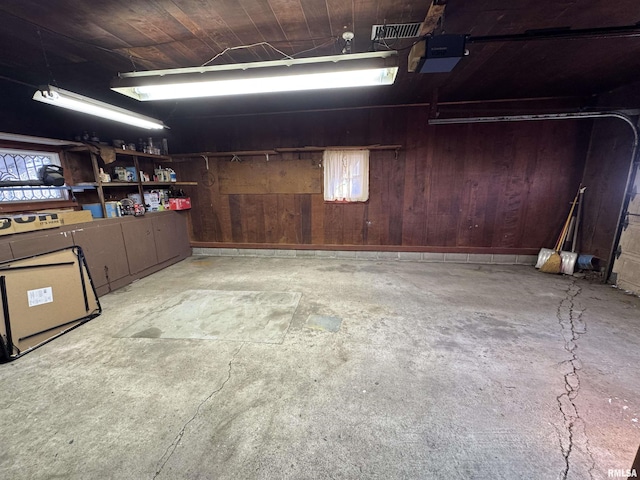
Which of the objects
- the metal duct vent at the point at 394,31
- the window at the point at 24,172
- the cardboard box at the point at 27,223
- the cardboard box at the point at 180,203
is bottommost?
the cardboard box at the point at 27,223

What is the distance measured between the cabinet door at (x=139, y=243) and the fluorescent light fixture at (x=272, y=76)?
2175mm

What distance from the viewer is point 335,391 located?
1.73 metres

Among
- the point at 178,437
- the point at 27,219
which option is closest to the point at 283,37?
the point at 178,437

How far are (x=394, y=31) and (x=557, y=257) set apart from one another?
4058 millimetres

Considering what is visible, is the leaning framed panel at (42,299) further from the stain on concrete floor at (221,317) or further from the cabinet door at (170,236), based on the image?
the cabinet door at (170,236)

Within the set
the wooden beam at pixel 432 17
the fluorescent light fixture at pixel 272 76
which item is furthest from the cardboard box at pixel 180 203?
the wooden beam at pixel 432 17

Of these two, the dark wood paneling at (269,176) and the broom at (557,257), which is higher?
the dark wood paneling at (269,176)

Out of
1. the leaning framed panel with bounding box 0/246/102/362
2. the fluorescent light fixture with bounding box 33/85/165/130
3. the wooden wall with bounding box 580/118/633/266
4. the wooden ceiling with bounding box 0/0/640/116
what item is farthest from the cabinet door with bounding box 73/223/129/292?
the wooden wall with bounding box 580/118/633/266

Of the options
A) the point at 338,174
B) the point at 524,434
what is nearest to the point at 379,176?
the point at 338,174

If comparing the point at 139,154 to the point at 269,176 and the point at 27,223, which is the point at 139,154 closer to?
the point at 27,223

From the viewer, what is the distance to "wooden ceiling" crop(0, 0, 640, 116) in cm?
182

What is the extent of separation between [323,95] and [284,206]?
2057 millimetres

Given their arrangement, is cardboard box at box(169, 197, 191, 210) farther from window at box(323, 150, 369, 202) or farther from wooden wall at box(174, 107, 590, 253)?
window at box(323, 150, 369, 202)

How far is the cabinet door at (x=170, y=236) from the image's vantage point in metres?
4.33
